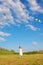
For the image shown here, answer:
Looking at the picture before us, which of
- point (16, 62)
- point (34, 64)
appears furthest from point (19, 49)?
point (34, 64)

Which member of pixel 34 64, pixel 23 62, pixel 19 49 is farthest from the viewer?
pixel 19 49

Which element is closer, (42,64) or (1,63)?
(42,64)

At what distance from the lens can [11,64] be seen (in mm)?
32312

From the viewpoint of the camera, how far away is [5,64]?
106 ft

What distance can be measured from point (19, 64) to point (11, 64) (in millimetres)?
1457

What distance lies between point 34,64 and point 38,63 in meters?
1.04

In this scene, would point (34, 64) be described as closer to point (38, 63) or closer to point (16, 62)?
point (38, 63)

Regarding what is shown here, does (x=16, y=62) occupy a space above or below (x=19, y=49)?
below

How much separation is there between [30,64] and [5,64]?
4.42 meters

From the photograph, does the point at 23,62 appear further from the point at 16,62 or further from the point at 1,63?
the point at 1,63

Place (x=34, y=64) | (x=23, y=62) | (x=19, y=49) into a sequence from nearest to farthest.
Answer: (x=34, y=64) < (x=23, y=62) < (x=19, y=49)

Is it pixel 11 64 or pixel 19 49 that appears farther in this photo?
pixel 19 49

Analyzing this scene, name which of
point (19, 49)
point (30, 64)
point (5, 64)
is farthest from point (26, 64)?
point (19, 49)

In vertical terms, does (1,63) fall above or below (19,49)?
below
